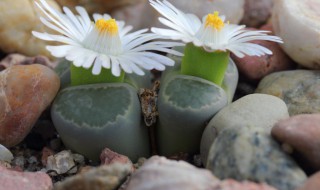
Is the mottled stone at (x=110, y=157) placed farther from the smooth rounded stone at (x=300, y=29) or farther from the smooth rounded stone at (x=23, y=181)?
the smooth rounded stone at (x=300, y=29)

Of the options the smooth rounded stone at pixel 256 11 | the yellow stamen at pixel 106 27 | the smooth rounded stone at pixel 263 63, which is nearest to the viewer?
the yellow stamen at pixel 106 27

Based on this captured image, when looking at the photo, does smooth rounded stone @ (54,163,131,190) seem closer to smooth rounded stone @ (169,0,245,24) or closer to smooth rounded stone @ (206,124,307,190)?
smooth rounded stone @ (206,124,307,190)

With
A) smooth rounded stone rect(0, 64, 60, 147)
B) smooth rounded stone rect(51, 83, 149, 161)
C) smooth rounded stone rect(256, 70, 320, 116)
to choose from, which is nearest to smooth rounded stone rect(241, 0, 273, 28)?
smooth rounded stone rect(256, 70, 320, 116)

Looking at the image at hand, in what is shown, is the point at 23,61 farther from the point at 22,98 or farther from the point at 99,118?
the point at 99,118

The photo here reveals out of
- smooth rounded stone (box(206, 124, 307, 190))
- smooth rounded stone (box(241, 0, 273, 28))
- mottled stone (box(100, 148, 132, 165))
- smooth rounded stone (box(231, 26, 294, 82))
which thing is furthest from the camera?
smooth rounded stone (box(241, 0, 273, 28))

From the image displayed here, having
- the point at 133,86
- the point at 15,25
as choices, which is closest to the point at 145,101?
the point at 133,86

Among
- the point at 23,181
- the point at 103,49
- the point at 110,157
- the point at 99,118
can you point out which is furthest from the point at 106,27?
the point at 23,181

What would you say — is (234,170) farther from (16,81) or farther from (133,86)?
(16,81)

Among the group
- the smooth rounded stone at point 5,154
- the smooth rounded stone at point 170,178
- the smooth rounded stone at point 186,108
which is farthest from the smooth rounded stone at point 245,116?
the smooth rounded stone at point 5,154
